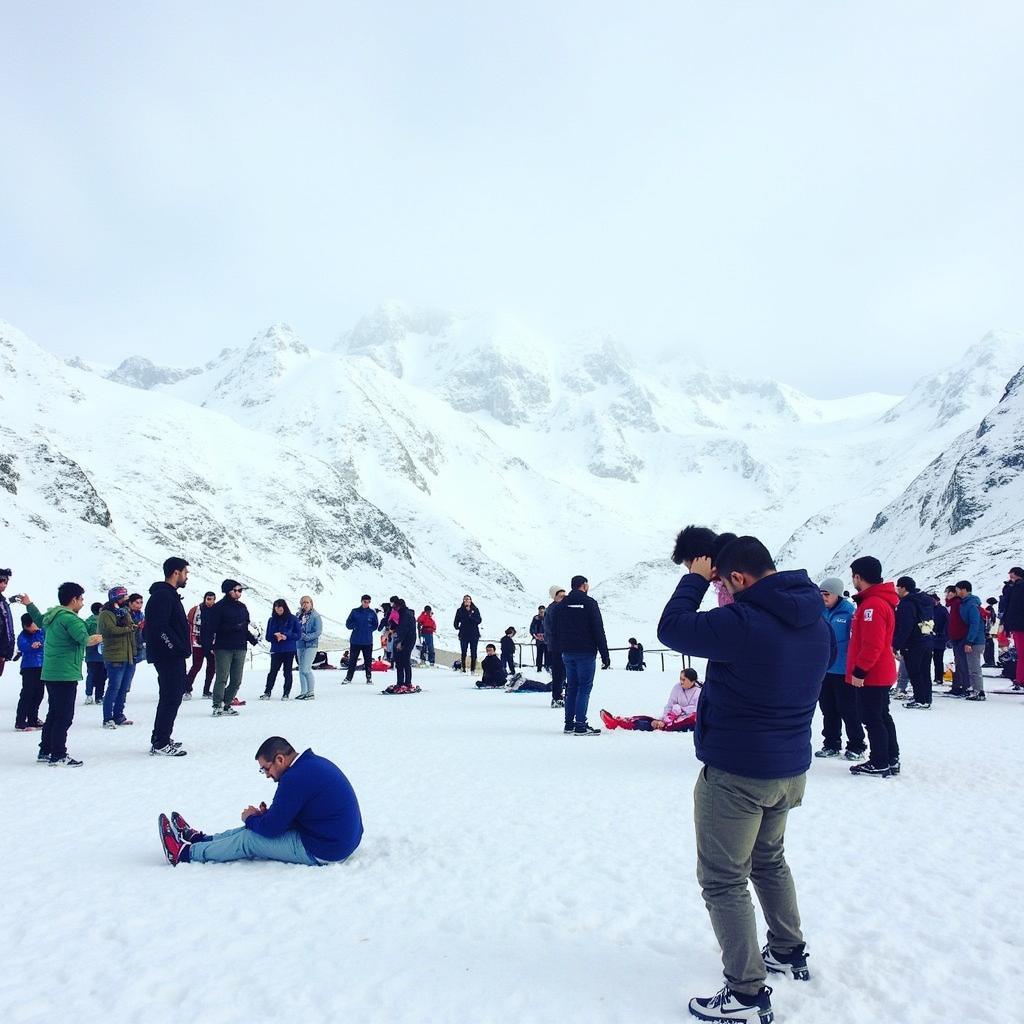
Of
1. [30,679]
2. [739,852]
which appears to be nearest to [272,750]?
[739,852]

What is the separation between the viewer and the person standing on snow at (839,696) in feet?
31.7

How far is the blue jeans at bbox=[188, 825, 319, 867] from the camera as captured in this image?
19.0 feet

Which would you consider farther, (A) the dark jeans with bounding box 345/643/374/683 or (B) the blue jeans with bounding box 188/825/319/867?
(A) the dark jeans with bounding box 345/643/374/683

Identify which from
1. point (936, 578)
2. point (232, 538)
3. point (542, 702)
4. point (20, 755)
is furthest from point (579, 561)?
point (20, 755)

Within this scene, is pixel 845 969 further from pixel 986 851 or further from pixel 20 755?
pixel 20 755

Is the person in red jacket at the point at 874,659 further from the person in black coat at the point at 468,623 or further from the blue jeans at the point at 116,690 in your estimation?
the person in black coat at the point at 468,623

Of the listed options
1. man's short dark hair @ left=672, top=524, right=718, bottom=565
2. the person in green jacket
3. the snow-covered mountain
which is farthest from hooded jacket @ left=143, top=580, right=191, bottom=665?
the snow-covered mountain

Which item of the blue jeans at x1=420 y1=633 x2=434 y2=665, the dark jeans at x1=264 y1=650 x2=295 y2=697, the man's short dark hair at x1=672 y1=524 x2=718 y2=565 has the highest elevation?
the man's short dark hair at x1=672 y1=524 x2=718 y2=565

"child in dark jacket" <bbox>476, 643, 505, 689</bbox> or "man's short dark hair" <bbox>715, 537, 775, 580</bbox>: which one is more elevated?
"man's short dark hair" <bbox>715, 537, 775, 580</bbox>

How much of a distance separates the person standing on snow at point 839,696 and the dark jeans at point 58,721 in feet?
31.6

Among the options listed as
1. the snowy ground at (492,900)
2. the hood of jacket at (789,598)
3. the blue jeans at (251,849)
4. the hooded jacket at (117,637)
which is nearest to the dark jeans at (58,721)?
the snowy ground at (492,900)

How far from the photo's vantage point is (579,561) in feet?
447

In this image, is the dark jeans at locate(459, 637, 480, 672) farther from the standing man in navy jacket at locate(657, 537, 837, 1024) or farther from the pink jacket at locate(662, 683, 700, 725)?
the standing man in navy jacket at locate(657, 537, 837, 1024)

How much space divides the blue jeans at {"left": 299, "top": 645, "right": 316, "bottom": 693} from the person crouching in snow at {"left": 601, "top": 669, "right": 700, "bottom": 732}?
7.89m
